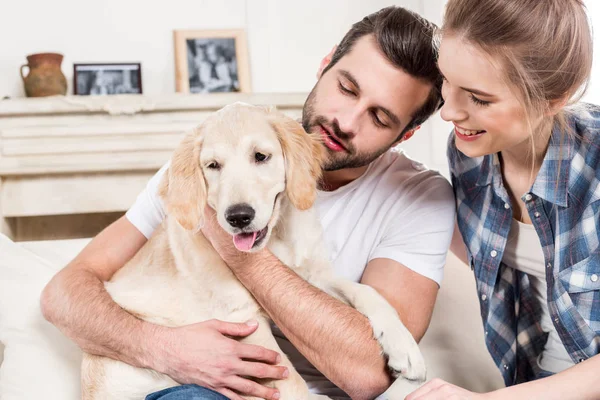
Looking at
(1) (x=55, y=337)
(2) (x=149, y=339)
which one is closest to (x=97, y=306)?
(2) (x=149, y=339)

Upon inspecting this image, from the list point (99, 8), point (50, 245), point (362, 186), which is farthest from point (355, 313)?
point (99, 8)

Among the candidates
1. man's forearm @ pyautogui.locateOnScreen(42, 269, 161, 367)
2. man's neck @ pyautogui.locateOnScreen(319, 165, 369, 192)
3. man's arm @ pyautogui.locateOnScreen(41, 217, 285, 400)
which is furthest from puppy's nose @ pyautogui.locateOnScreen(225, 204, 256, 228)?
man's neck @ pyautogui.locateOnScreen(319, 165, 369, 192)

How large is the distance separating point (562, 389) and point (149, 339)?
0.95m

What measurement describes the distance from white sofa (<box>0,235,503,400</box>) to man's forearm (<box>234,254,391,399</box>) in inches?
21.6

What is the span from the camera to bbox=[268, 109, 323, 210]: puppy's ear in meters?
1.50

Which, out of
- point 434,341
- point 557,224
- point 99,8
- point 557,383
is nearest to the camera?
point 557,383

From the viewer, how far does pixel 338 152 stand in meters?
1.69

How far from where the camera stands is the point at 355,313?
4.70 feet

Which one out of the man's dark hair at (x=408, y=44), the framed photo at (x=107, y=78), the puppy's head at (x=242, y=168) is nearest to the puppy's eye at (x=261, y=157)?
the puppy's head at (x=242, y=168)

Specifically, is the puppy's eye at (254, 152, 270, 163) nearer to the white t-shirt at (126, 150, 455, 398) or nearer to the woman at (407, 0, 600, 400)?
the white t-shirt at (126, 150, 455, 398)

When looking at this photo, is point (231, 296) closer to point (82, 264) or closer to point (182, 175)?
point (182, 175)

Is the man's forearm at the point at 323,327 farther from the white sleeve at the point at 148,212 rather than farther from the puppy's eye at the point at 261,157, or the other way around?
the white sleeve at the point at 148,212

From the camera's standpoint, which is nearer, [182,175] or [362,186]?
[182,175]

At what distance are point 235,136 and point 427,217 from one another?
0.57 meters
